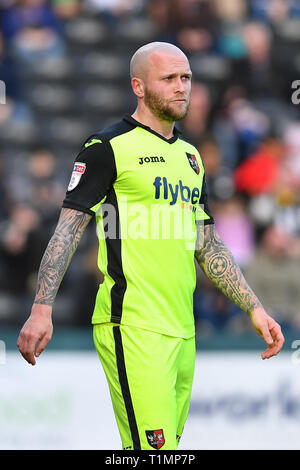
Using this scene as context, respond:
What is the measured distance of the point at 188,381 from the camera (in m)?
4.30

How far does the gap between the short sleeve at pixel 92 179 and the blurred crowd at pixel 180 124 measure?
4462 mm

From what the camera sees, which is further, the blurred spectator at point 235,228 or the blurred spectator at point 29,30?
the blurred spectator at point 29,30

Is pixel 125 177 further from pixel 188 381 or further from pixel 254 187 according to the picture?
pixel 254 187

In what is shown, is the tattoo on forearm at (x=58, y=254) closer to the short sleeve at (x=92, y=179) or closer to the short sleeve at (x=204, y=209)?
the short sleeve at (x=92, y=179)

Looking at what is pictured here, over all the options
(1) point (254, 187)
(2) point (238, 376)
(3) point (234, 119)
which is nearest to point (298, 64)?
(3) point (234, 119)

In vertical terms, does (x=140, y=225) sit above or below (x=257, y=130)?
above

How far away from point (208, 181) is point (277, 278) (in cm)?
130

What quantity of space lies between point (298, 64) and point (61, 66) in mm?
3253

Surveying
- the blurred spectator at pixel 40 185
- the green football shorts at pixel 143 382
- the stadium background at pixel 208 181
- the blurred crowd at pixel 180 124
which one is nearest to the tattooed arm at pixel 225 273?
the green football shorts at pixel 143 382

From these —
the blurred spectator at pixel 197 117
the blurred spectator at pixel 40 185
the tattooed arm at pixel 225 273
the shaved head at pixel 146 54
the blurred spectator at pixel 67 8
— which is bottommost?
the blurred spectator at pixel 40 185

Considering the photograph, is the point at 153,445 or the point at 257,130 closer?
the point at 153,445

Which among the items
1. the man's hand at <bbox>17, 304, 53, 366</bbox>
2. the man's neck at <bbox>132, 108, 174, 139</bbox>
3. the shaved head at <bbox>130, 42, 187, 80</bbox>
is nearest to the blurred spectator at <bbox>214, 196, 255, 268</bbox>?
the man's neck at <bbox>132, 108, 174, 139</bbox>

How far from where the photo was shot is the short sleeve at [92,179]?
4.09 metres

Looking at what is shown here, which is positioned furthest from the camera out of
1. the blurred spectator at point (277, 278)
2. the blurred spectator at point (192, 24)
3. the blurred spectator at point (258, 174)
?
the blurred spectator at point (192, 24)
